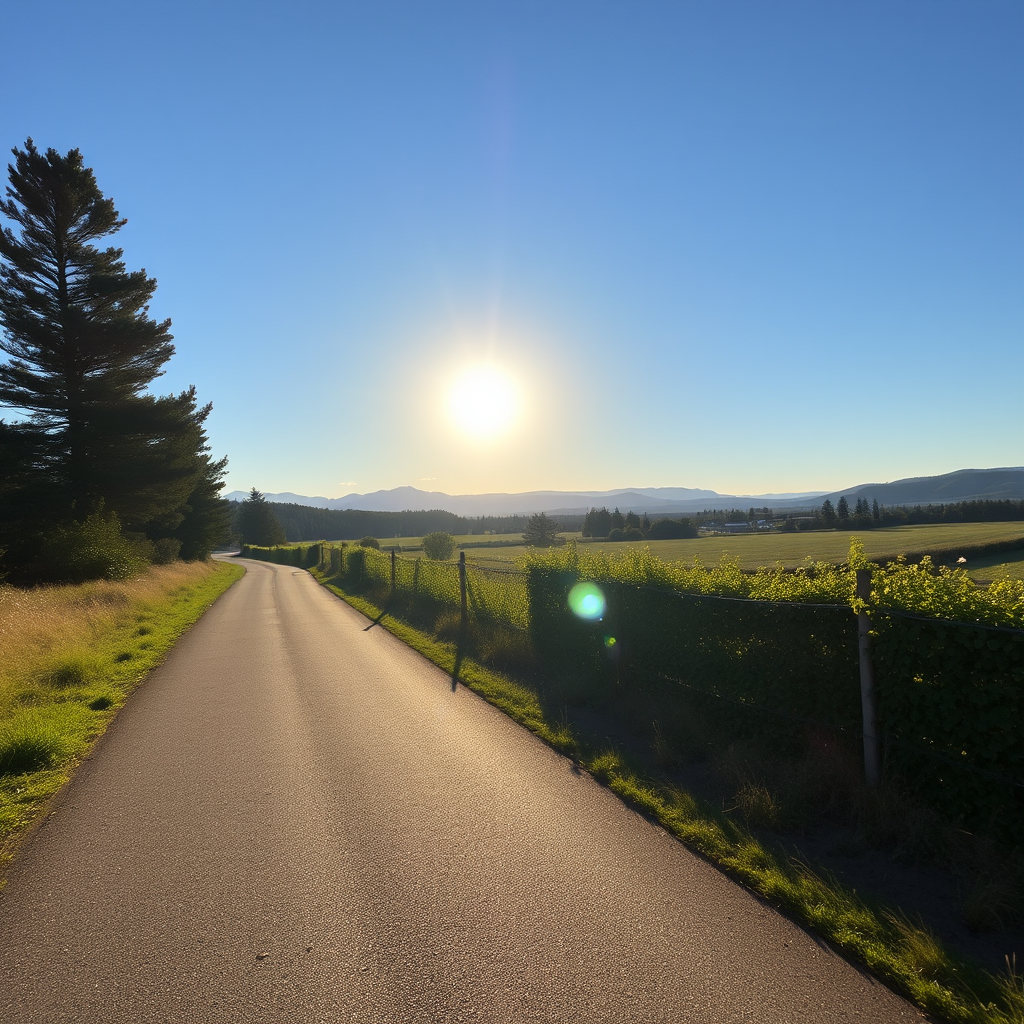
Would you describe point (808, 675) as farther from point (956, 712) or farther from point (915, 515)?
point (915, 515)

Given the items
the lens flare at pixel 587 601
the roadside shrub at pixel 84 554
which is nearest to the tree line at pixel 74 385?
the roadside shrub at pixel 84 554

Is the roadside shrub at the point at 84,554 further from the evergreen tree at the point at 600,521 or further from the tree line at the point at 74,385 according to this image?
the evergreen tree at the point at 600,521

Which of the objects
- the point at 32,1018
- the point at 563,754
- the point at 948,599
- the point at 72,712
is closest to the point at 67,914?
the point at 32,1018

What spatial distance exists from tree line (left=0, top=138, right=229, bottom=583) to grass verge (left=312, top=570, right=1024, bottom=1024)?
22.1 metres

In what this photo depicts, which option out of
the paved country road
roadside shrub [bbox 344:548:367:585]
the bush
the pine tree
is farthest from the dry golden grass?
the pine tree

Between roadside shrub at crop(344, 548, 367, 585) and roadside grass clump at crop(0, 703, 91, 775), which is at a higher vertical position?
roadside shrub at crop(344, 548, 367, 585)

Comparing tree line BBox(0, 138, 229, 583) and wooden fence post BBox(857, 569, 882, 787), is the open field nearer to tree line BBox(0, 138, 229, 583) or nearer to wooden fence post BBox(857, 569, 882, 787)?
tree line BBox(0, 138, 229, 583)

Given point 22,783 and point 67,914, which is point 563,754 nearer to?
point 67,914

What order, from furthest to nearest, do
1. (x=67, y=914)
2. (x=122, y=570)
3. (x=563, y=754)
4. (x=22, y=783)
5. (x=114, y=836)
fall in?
1. (x=122, y=570)
2. (x=563, y=754)
3. (x=22, y=783)
4. (x=114, y=836)
5. (x=67, y=914)

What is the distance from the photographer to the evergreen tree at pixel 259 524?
95.4 metres

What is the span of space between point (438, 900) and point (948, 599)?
416 cm

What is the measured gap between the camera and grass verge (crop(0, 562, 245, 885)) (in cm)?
622

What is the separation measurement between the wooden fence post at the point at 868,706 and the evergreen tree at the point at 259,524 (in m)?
98.2

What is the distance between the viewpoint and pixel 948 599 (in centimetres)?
472
